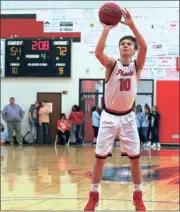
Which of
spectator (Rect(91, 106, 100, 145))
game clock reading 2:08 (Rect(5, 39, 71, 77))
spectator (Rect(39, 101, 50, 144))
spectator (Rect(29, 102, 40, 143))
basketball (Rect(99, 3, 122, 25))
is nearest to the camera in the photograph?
basketball (Rect(99, 3, 122, 25))

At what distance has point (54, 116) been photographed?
70.7 ft

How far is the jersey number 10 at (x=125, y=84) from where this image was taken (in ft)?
16.0

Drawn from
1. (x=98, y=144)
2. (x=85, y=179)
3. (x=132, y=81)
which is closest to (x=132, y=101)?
(x=132, y=81)

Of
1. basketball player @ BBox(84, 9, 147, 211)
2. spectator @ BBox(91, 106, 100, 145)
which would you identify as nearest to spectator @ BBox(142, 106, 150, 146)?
spectator @ BBox(91, 106, 100, 145)

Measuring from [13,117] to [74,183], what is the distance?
11216 mm

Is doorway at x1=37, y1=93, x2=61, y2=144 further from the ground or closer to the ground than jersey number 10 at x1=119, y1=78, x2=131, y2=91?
closer to the ground

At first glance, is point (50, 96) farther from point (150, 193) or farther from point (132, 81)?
point (132, 81)

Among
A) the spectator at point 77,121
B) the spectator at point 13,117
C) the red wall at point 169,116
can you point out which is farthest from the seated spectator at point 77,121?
the red wall at point 169,116

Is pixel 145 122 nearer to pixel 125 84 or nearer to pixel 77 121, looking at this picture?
pixel 77 121

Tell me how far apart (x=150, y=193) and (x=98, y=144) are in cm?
406

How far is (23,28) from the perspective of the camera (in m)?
22.0

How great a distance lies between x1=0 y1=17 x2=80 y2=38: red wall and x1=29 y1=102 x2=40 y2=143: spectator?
322cm

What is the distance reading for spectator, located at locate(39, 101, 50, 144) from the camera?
20.8 meters

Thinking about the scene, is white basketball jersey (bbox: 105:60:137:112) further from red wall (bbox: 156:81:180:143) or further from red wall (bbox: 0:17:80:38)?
red wall (bbox: 0:17:80:38)
